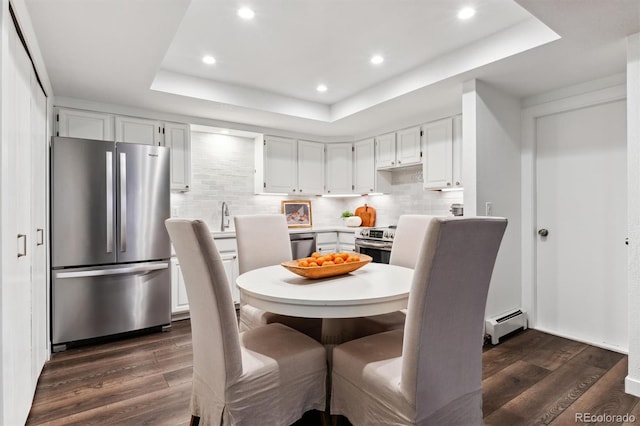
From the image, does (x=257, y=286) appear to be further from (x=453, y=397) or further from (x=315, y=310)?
(x=453, y=397)

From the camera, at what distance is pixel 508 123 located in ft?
10.5

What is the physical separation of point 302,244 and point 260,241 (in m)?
1.77

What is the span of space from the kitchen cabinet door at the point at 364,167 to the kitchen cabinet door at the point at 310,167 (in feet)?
1.60

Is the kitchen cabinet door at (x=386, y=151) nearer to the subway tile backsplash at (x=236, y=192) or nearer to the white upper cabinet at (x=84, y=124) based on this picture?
the subway tile backsplash at (x=236, y=192)

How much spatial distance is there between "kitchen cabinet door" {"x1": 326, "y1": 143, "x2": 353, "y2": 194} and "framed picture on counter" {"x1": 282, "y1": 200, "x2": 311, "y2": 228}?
43cm

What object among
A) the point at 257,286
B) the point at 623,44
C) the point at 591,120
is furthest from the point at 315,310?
the point at 591,120

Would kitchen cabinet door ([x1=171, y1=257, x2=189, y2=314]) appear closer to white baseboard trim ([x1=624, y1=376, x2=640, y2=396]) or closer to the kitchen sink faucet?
the kitchen sink faucet

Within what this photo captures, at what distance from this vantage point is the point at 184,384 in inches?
89.4

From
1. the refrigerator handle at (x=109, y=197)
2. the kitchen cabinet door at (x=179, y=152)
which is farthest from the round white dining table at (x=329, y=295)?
the kitchen cabinet door at (x=179, y=152)

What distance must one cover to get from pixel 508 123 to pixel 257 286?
2.82 meters

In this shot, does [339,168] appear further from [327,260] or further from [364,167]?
[327,260]

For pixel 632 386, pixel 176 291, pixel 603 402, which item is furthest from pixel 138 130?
pixel 632 386

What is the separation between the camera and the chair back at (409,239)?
2421 mm

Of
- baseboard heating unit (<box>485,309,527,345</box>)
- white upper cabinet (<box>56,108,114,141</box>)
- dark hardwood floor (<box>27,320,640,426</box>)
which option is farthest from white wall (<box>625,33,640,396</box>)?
white upper cabinet (<box>56,108,114,141</box>)
